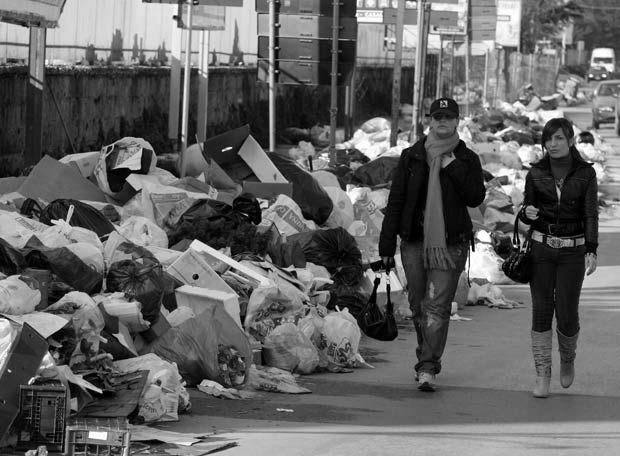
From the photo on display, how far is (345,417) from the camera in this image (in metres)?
7.59

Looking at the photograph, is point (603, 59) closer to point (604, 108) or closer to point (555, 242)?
point (604, 108)

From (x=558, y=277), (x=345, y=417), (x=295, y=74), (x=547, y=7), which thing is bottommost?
(x=345, y=417)

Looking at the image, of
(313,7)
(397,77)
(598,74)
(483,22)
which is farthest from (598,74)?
(313,7)

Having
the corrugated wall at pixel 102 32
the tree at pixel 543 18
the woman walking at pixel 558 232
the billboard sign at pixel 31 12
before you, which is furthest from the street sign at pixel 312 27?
the tree at pixel 543 18

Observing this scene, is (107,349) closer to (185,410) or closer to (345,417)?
(185,410)

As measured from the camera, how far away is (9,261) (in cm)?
825

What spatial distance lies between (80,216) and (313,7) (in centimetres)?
900

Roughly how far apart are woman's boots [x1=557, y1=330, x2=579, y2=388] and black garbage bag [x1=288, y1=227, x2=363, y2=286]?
2824mm

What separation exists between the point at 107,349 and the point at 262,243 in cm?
323

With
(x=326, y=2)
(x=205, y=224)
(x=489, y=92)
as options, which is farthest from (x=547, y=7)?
(x=205, y=224)

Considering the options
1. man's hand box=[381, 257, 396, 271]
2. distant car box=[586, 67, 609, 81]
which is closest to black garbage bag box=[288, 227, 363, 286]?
man's hand box=[381, 257, 396, 271]

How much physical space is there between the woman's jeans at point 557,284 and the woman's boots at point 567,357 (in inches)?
1.6

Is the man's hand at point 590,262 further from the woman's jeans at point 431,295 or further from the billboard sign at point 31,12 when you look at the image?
the billboard sign at point 31,12

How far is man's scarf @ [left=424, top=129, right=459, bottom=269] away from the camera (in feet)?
27.2
